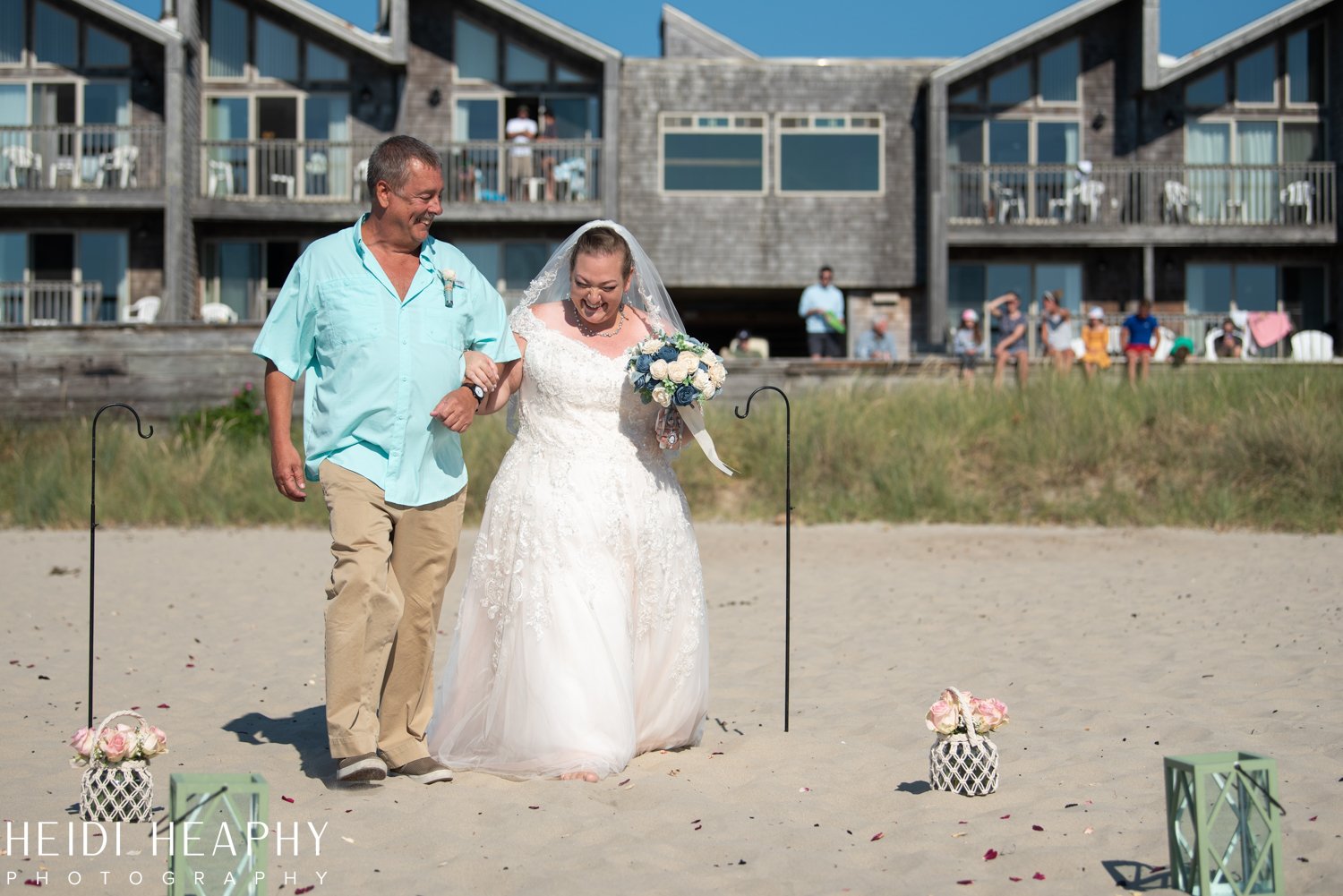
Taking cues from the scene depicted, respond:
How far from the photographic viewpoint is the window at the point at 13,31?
88.3ft

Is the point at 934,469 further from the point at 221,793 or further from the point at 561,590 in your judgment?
the point at 221,793

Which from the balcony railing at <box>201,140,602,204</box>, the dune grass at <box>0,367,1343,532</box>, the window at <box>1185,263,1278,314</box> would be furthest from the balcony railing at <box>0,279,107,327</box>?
the window at <box>1185,263,1278,314</box>

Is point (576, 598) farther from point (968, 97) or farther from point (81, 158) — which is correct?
point (968, 97)

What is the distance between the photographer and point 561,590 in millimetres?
5816

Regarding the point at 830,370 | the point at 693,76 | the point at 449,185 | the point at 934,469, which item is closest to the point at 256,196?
the point at 449,185

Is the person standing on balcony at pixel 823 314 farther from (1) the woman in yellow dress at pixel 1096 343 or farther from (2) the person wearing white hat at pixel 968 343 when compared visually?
(1) the woman in yellow dress at pixel 1096 343

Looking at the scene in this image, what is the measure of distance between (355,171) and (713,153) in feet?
21.8

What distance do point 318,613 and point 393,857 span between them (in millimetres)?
6624

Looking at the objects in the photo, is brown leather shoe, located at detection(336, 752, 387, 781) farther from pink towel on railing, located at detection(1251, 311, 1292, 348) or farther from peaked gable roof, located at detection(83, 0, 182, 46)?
pink towel on railing, located at detection(1251, 311, 1292, 348)

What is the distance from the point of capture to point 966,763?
5.36m

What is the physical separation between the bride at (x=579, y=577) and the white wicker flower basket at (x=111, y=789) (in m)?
1.30

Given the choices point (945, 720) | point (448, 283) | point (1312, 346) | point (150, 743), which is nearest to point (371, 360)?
point (448, 283)

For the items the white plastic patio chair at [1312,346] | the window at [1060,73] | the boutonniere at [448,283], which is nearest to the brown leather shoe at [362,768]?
the boutonniere at [448,283]

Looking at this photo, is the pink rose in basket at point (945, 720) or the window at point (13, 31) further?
the window at point (13, 31)
